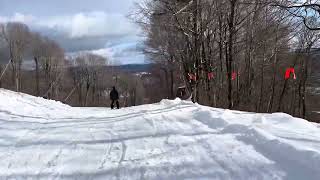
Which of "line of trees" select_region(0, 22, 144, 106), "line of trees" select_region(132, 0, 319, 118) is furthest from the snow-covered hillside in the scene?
"line of trees" select_region(0, 22, 144, 106)

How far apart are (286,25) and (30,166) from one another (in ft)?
89.6

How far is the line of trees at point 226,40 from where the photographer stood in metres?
25.9

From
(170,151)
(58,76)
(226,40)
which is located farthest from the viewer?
(58,76)

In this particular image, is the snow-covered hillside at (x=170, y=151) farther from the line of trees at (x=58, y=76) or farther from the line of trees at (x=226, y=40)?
the line of trees at (x=58, y=76)

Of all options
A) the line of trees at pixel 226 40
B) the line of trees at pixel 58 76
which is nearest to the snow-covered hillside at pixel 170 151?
the line of trees at pixel 226 40

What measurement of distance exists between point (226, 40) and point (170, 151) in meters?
20.1

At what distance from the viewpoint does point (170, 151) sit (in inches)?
351

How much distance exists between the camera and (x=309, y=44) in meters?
43.8

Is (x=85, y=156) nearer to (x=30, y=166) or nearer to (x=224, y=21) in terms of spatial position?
(x=30, y=166)

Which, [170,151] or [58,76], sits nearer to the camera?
[170,151]

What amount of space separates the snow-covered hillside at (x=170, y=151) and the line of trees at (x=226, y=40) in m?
10.6

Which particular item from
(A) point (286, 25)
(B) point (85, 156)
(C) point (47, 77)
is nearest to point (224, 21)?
(A) point (286, 25)

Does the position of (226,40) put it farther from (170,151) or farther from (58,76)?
(58,76)

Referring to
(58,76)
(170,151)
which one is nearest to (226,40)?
(170,151)
